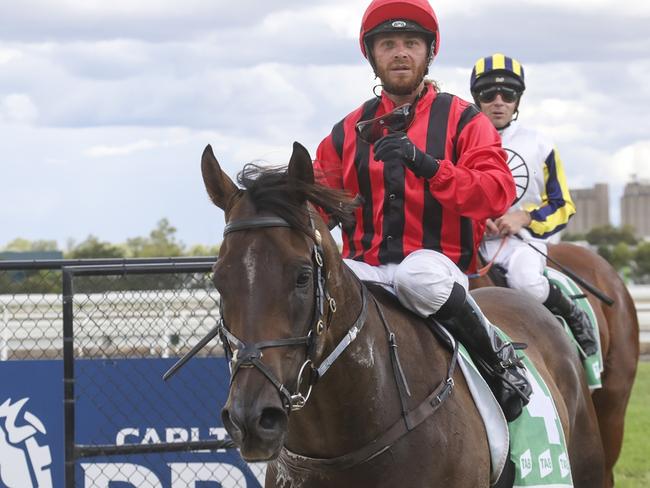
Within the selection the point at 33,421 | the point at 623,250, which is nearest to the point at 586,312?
the point at 33,421

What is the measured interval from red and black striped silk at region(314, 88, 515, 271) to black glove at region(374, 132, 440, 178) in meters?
0.23

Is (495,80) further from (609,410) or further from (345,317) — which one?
(345,317)

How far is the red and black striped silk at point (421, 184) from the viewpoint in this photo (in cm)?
414

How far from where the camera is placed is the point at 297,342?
311 cm

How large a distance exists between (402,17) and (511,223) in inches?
96.7

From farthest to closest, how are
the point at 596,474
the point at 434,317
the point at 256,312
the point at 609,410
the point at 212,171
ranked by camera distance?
the point at 609,410
the point at 596,474
the point at 434,317
the point at 212,171
the point at 256,312

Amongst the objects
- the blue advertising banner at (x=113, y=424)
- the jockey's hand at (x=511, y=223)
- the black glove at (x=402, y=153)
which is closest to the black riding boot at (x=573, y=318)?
the jockey's hand at (x=511, y=223)

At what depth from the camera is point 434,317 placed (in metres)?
4.09

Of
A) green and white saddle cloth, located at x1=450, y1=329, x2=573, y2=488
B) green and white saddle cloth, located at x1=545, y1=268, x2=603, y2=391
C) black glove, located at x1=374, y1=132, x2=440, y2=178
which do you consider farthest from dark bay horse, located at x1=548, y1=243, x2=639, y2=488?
black glove, located at x1=374, y1=132, x2=440, y2=178

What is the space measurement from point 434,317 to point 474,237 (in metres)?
0.53

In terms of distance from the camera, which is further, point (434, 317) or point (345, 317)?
point (434, 317)

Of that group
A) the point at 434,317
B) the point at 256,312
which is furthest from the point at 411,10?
the point at 256,312

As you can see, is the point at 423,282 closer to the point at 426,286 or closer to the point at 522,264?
the point at 426,286

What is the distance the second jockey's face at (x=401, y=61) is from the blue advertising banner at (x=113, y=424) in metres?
2.83
